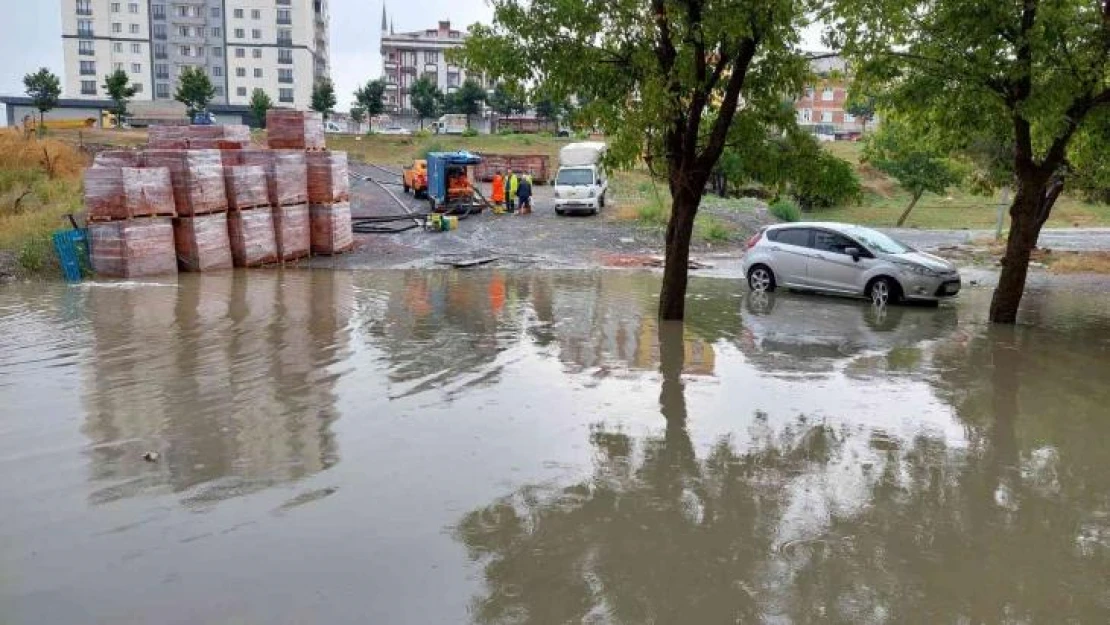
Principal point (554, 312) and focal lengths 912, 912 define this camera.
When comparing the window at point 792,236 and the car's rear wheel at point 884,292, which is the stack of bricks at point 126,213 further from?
the car's rear wheel at point 884,292

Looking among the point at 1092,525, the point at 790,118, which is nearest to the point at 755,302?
the point at 790,118

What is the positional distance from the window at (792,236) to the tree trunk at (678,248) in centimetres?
494

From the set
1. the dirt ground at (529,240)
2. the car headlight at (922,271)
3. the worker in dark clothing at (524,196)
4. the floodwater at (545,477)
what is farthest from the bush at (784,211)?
the floodwater at (545,477)

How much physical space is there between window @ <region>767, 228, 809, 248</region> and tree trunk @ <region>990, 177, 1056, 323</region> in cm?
412

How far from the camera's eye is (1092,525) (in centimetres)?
571

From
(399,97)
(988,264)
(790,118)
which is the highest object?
(399,97)

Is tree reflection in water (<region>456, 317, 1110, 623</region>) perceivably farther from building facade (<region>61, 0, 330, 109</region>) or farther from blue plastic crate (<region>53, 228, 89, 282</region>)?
building facade (<region>61, 0, 330, 109</region>)

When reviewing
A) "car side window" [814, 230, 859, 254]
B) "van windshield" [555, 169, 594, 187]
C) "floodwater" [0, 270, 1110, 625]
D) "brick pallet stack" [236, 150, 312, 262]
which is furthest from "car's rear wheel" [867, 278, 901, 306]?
"van windshield" [555, 169, 594, 187]

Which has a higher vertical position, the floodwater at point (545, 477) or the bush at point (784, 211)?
the bush at point (784, 211)

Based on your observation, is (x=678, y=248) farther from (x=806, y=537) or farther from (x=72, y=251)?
(x=72, y=251)

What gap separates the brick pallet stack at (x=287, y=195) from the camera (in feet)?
71.5

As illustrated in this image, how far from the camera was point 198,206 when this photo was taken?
1948cm

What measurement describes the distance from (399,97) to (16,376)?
11992 centimetres

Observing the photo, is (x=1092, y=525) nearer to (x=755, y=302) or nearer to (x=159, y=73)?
(x=755, y=302)
